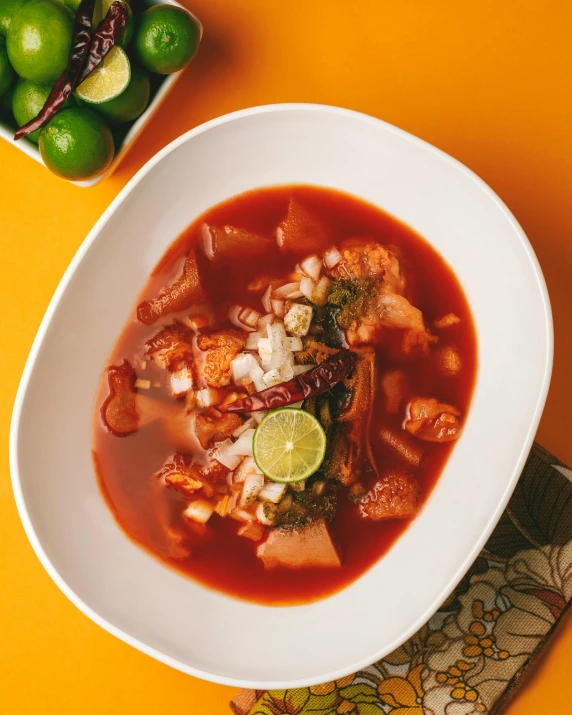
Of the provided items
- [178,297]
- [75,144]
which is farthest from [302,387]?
[75,144]

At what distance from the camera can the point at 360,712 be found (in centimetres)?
303

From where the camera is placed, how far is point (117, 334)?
299 cm

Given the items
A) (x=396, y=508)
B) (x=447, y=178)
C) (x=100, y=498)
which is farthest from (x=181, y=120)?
(x=396, y=508)

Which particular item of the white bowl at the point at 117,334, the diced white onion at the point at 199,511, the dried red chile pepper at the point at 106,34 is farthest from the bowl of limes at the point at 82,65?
the diced white onion at the point at 199,511

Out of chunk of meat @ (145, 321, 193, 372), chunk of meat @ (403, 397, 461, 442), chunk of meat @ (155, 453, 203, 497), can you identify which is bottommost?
chunk of meat @ (155, 453, 203, 497)

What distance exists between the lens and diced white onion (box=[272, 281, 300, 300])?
9.85 feet

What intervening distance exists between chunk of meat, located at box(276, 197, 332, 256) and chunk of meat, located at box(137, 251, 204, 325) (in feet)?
1.41

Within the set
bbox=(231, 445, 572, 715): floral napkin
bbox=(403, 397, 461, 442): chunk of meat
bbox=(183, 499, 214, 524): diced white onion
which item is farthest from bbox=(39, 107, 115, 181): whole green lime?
bbox=(231, 445, 572, 715): floral napkin

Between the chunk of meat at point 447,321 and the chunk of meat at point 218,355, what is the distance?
91 centimetres

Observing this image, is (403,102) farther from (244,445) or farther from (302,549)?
(302,549)

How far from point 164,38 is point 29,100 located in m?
0.63

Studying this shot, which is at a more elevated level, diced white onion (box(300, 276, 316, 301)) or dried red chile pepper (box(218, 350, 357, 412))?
diced white onion (box(300, 276, 316, 301))

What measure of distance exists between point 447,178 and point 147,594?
2.29 metres

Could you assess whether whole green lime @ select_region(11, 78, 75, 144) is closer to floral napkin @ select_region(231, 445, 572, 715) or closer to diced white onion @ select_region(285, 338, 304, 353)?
diced white onion @ select_region(285, 338, 304, 353)
